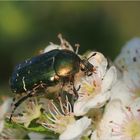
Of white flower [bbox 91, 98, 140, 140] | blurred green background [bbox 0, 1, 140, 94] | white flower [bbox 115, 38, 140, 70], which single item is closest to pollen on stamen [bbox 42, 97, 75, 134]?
white flower [bbox 91, 98, 140, 140]

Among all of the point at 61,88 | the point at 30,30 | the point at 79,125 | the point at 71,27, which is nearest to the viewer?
the point at 79,125

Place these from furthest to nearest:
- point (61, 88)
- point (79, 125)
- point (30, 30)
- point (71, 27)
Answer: point (71, 27)
point (30, 30)
point (61, 88)
point (79, 125)

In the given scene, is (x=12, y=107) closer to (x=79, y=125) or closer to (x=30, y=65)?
(x=30, y=65)

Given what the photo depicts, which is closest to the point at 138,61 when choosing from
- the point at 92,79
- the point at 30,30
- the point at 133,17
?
the point at 92,79

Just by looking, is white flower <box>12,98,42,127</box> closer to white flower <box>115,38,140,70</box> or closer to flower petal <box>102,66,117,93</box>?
flower petal <box>102,66,117,93</box>

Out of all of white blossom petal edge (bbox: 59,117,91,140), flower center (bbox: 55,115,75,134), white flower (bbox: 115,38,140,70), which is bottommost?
white blossom petal edge (bbox: 59,117,91,140)

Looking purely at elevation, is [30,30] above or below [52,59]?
above

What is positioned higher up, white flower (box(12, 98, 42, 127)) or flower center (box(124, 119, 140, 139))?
white flower (box(12, 98, 42, 127))

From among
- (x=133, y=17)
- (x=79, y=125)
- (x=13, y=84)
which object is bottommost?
(x=79, y=125)
